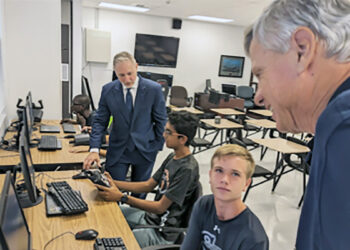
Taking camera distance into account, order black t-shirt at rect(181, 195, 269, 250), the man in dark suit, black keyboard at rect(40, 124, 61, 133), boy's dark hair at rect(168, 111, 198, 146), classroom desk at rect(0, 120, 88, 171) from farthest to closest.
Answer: black keyboard at rect(40, 124, 61, 133)
the man in dark suit
classroom desk at rect(0, 120, 88, 171)
boy's dark hair at rect(168, 111, 198, 146)
black t-shirt at rect(181, 195, 269, 250)

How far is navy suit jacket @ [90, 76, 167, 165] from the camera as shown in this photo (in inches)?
104

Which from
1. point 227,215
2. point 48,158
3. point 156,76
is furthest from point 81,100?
point 156,76

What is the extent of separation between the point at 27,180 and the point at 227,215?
3.35ft

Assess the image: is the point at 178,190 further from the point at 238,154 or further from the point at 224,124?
the point at 224,124

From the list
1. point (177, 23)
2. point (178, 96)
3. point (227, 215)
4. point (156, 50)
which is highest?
point (177, 23)

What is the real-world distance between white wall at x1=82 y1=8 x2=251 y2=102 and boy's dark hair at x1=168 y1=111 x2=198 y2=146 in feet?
22.7

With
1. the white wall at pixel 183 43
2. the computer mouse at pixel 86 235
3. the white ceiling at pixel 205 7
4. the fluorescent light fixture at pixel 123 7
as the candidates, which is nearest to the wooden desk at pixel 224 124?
the white ceiling at pixel 205 7

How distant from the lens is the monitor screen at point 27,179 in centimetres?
147

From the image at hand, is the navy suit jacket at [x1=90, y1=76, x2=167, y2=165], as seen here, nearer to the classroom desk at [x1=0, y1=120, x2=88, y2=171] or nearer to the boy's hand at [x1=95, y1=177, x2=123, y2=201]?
the classroom desk at [x1=0, y1=120, x2=88, y2=171]

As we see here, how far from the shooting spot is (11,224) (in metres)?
0.99

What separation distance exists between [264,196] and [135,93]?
233 centimetres

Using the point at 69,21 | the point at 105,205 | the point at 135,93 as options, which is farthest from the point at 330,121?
the point at 69,21

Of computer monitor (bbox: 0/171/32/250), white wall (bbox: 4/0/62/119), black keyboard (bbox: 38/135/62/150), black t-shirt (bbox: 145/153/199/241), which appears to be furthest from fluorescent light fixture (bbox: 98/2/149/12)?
computer monitor (bbox: 0/171/32/250)

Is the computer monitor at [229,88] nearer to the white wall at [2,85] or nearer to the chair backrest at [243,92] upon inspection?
the chair backrest at [243,92]
